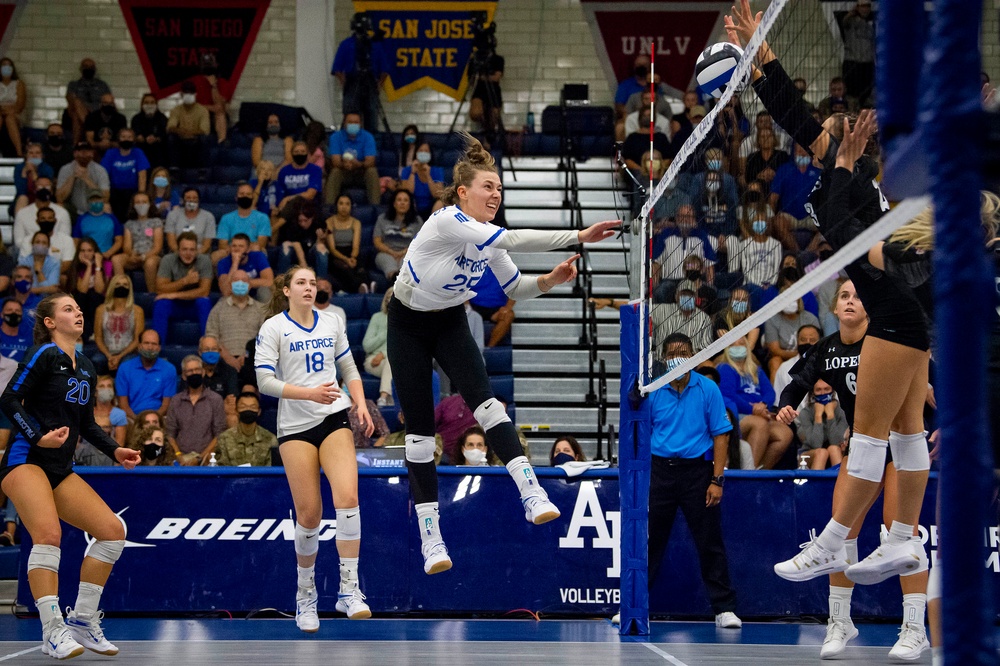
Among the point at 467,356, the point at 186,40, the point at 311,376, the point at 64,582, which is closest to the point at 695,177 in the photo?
the point at 467,356

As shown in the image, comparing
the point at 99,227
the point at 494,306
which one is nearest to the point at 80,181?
the point at 99,227

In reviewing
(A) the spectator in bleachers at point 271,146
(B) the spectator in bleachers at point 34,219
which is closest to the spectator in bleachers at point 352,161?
(A) the spectator in bleachers at point 271,146

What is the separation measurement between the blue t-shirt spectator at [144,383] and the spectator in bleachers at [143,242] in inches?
87.9

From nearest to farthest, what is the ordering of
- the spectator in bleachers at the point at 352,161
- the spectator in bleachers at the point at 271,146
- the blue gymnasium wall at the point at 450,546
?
the blue gymnasium wall at the point at 450,546 → the spectator in bleachers at the point at 352,161 → the spectator in bleachers at the point at 271,146

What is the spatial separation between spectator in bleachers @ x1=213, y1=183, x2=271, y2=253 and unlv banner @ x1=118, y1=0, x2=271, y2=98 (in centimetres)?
572

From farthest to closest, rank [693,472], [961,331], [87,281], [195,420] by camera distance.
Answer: [87,281], [195,420], [693,472], [961,331]

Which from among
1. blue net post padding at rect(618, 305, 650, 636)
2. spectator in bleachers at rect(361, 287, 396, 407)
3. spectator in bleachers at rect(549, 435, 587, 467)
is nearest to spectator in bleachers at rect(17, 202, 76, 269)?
spectator in bleachers at rect(361, 287, 396, 407)

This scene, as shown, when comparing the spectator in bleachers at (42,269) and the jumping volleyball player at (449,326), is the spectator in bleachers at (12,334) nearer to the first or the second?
the spectator in bleachers at (42,269)

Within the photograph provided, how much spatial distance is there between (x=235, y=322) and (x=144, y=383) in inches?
47.0

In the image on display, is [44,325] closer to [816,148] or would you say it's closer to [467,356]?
[467,356]

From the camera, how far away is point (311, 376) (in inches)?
291

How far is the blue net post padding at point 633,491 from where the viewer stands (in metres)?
7.39

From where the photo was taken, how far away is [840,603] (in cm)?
643

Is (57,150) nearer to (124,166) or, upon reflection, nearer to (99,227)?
(124,166)
